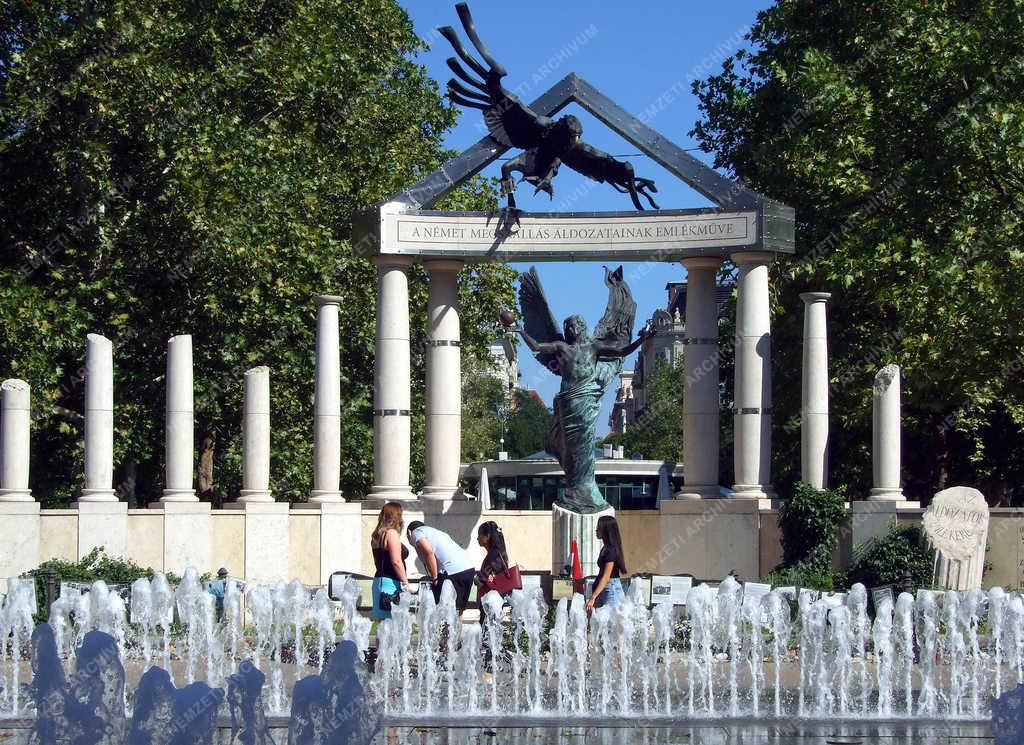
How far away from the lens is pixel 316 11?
141ft

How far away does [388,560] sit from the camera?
1730cm

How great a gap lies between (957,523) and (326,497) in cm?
1220

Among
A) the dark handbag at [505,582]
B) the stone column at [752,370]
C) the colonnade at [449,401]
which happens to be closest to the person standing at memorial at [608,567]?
the dark handbag at [505,582]

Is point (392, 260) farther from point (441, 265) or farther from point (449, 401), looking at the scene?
point (449, 401)

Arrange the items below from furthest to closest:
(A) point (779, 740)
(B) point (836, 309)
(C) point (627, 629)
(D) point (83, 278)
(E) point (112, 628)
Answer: (B) point (836, 309) → (D) point (83, 278) → (E) point (112, 628) → (C) point (627, 629) → (A) point (779, 740)

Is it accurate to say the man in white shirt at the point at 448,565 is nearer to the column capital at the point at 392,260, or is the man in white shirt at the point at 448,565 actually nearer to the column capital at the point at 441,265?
the column capital at the point at 392,260

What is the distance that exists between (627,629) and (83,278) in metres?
21.9

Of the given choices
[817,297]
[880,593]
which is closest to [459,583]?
[880,593]

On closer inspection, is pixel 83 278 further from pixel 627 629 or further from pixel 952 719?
pixel 952 719

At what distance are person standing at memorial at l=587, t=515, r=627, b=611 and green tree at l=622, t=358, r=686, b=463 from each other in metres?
67.1

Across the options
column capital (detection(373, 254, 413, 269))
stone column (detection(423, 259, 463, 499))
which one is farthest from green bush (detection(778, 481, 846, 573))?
column capital (detection(373, 254, 413, 269))

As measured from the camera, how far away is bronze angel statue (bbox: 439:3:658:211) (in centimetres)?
3070

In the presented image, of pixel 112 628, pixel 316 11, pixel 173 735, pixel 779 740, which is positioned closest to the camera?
pixel 173 735

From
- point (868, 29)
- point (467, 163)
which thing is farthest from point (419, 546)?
point (868, 29)
